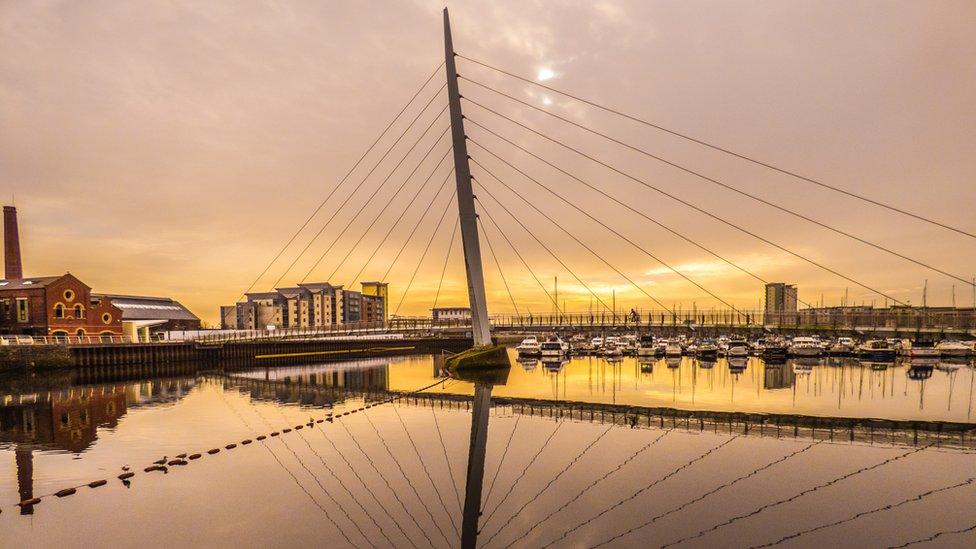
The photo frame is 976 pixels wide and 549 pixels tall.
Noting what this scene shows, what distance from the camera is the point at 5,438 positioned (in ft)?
81.6

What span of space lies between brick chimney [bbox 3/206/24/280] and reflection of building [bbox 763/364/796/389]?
94.5 m

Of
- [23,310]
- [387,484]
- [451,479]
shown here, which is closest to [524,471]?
[451,479]

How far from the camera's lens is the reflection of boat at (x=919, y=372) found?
1933 inches

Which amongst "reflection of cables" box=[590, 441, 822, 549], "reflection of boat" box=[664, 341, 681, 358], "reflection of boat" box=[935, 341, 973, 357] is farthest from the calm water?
"reflection of boat" box=[935, 341, 973, 357]

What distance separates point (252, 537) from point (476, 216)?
29.9 metres

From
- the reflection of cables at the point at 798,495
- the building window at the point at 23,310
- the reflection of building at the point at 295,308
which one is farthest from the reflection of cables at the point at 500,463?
the reflection of building at the point at 295,308

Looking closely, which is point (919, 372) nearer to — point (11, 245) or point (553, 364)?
point (553, 364)

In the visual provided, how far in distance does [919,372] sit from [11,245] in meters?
115

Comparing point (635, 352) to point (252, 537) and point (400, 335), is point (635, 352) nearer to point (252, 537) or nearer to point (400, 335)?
point (400, 335)

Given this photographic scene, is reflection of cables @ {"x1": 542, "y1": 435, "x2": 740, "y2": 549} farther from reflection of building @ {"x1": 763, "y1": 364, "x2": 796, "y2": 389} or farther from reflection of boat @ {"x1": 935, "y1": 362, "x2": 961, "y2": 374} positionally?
reflection of boat @ {"x1": 935, "y1": 362, "x2": 961, "y2": 374}

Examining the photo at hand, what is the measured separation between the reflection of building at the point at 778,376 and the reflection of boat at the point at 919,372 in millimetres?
10079

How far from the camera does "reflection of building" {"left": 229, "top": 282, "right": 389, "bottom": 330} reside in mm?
155875

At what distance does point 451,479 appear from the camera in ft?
61.2

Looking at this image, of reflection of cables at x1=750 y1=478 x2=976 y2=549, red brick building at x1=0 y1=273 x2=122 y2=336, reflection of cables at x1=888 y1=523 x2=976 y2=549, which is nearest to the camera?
reflection of cables at x1=888 y1=523 x2=976 y2=549
